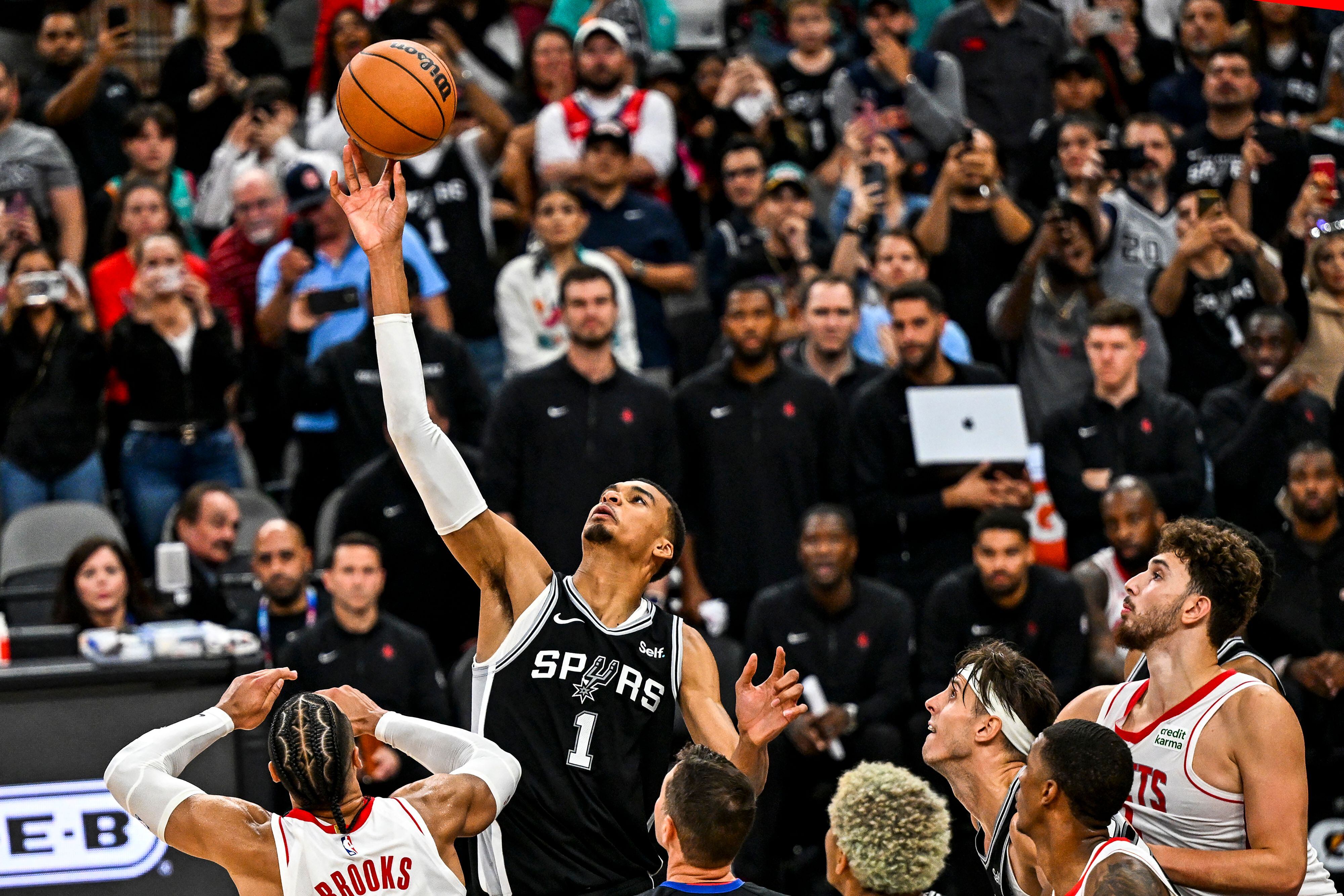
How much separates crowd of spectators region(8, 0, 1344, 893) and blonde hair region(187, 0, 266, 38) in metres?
0.04

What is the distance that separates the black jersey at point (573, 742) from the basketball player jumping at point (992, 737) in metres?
0.88

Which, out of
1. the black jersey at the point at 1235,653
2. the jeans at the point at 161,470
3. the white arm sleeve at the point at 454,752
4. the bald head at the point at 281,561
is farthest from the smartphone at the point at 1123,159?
the white arm sleeve at the point at 454,752

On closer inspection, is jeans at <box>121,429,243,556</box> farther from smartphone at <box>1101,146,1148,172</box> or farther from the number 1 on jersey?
smartphone at <box>1101,146,1148,172</box>

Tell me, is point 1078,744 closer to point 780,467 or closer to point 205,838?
point 205,838

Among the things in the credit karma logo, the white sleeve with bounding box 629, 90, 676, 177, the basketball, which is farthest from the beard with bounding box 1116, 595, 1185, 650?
the white sleeve with bounding box 629, 90, 676, 177

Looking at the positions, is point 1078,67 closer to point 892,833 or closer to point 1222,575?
point 1222,575

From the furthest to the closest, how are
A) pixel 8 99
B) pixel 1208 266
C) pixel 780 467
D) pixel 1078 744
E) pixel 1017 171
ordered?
pixel 1017 171 → pixel 8 99 → pixel 1208 266 → pixel 780 467 → pixel 1078 744

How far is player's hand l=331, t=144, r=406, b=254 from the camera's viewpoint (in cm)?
484

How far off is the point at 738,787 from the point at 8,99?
8.63 m

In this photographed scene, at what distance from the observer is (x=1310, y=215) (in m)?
10.6

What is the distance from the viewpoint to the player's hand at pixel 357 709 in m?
4.88

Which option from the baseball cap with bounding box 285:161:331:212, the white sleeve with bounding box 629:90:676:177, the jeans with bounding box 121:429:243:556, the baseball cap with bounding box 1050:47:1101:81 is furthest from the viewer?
the baseball cap with bounding box 1050:47:1101:81

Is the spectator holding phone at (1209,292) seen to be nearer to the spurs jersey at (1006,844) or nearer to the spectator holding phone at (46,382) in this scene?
the spurs jersey at (1006,844)

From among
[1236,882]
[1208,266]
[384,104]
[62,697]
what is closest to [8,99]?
[62,697]
